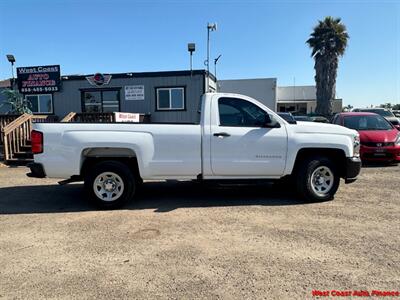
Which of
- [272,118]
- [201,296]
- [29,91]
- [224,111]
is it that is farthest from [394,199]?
[29,91]

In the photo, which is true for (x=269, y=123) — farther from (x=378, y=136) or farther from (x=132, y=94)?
(x=132, y=94)

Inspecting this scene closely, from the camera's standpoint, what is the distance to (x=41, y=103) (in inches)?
706

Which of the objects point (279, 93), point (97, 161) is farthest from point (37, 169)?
point (279, 93)

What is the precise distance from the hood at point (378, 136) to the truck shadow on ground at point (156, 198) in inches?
181

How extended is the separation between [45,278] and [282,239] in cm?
287

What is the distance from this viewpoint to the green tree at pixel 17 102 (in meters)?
16.6

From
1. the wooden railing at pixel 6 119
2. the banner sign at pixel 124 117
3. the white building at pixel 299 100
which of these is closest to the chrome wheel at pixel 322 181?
the banner sign at pixel 124 117

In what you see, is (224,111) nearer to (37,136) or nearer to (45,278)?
(37,136)

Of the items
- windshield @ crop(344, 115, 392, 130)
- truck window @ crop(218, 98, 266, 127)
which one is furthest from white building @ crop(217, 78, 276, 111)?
truck window @ crop(218, 98, 266, 127)

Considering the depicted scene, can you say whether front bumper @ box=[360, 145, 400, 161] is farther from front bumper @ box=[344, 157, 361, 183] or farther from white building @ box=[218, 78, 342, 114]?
white building @ box=[218, 78, 342, 114]

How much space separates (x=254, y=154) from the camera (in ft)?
19.2

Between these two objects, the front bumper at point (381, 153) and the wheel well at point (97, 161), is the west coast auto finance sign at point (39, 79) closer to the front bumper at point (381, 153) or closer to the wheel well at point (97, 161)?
the wheel well at point (97, 161)

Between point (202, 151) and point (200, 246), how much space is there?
2.01 m

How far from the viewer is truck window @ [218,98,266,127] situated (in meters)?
5.88
